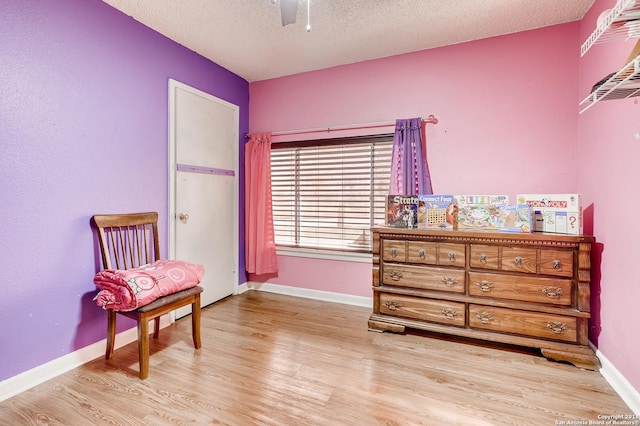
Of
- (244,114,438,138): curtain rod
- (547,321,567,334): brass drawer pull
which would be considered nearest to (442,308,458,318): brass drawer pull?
(547,321,567,334): brass drawer pull

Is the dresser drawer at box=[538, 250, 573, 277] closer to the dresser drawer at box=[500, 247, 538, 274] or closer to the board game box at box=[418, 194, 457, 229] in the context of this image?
the dresser drawer at box=[500, 247, 538, 274]

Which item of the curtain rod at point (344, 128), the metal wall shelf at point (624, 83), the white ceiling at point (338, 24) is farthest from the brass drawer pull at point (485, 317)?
the white ceiling at point (338, 24)

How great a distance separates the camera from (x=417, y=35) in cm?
266

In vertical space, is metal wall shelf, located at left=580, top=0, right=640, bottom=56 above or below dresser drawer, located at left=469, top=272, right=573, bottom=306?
above

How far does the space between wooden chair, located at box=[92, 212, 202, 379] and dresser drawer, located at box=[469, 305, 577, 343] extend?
2112mm

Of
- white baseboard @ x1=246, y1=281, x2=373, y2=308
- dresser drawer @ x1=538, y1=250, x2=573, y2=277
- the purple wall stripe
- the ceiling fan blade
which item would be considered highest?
the ceiling fan blade

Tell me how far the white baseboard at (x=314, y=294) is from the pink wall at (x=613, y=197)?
1851 millimetres

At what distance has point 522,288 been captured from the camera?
2.17 m

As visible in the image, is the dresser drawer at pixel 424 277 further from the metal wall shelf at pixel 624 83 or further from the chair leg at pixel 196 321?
the chair leg at pixel 196 321

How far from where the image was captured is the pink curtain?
351 centimetres

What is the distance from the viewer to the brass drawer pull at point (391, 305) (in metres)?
2.54

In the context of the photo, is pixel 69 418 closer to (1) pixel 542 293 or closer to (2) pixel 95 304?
(2) pixel 95 304

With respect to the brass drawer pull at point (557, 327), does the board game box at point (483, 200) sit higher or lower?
higher

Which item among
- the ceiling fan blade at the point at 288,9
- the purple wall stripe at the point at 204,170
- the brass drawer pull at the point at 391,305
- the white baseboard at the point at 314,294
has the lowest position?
the white baseboard at the point at 314,294
